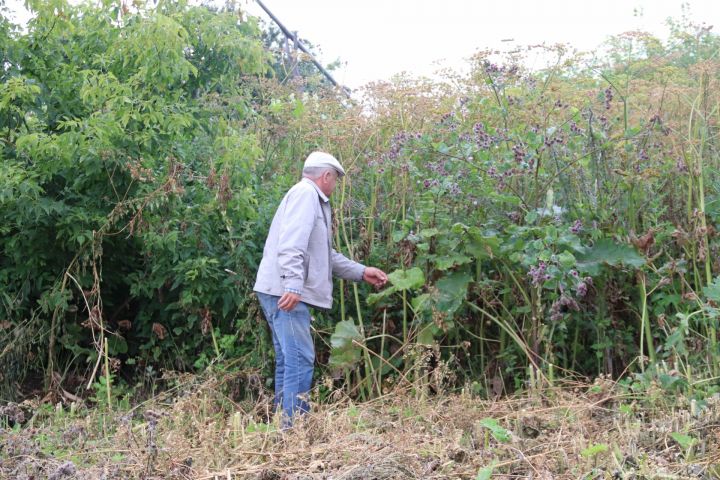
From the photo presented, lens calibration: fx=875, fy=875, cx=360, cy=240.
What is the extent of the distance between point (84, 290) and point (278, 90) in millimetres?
2210

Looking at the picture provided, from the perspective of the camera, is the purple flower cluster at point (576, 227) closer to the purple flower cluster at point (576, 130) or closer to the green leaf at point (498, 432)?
the purple flower cluster at point (576, 130)

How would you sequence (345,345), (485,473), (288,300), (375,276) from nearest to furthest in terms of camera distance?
(485,473), (288,300), (375,276), (345,345)

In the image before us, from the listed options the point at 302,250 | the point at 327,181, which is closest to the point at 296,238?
the point at 302,250

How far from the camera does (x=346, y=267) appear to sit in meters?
5.50

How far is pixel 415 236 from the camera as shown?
5266 millimetres

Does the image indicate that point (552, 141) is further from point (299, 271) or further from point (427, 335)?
point (299, 271)

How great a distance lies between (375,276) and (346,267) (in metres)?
0.19

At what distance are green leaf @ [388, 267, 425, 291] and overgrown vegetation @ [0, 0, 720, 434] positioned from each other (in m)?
0.03

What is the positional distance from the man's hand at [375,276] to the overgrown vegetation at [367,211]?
0.09 m

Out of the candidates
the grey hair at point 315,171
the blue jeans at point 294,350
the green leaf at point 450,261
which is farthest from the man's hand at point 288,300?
the green leaf at point 450,261

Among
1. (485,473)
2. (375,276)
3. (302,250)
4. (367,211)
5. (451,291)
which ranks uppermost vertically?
(367,211)

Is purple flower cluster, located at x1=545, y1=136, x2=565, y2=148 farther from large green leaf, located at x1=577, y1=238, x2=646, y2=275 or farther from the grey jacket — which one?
the grey jacket

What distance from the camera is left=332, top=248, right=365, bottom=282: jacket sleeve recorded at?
5492 millimetres

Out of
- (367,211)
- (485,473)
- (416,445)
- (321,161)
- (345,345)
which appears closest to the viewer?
(485,473)
